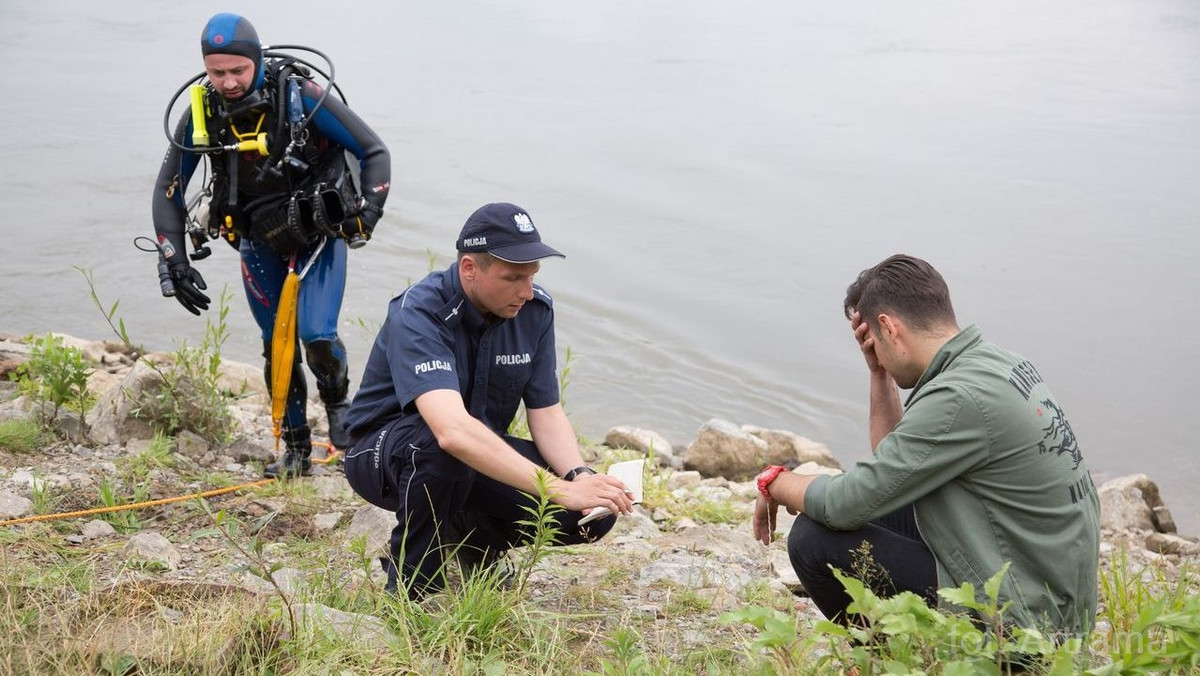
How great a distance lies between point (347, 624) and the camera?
3246mm

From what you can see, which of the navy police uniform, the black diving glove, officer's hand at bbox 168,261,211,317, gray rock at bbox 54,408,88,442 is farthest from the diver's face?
the navy police uniform

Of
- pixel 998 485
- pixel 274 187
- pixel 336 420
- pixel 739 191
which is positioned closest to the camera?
pixel 998 485

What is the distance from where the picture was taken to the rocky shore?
3.72m

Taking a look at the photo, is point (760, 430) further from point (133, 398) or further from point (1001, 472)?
point (1001, 472)

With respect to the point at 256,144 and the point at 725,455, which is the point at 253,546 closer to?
the point at 256,144

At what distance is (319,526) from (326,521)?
0.05 meters

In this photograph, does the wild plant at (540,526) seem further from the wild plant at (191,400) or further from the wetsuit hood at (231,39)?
the wetsuit hood at (231,39)

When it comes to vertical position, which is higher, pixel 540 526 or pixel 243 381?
pixel 540 526

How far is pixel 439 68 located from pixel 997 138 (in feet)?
26.0

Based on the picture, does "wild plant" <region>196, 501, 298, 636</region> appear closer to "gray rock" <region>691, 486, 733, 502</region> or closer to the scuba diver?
the scuba diver

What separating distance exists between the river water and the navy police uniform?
3.76 metres

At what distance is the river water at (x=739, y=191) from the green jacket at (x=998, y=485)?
4455 millimetres

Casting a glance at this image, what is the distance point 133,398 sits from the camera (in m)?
5.46

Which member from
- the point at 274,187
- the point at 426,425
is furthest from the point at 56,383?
the point at 426,425
